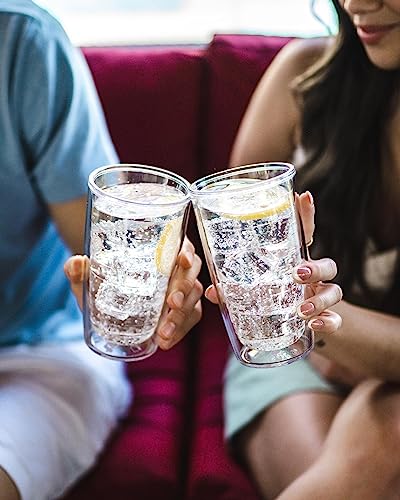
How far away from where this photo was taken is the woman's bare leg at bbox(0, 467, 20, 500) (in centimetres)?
105

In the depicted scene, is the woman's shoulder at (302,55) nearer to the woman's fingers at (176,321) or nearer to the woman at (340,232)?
the woman at (340,232)

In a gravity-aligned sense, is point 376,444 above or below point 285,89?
below

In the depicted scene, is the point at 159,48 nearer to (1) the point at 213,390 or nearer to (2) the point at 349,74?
(2) the point at 349,74

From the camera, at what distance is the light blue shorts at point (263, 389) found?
1255 millimetres

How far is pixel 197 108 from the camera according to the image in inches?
62.4

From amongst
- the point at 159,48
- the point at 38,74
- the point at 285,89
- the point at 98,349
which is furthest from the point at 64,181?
the point at 159,48

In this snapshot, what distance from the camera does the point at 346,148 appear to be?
1.32 m

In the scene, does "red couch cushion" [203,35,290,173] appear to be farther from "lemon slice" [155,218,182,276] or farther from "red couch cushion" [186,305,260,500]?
"lemon slice" [155,218,182,276]

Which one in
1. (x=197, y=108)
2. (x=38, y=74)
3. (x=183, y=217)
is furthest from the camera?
(x=197, y=108)

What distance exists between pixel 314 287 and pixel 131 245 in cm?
21

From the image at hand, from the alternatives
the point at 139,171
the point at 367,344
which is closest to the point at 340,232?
the point at 367,344

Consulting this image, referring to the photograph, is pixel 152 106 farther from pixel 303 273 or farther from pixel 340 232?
pixel 303 273

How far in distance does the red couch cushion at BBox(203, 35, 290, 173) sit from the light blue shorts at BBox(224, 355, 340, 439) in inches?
16.9

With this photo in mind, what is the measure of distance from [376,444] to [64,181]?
0.54m
